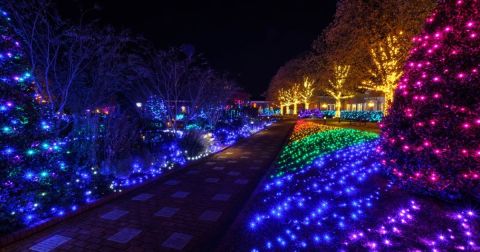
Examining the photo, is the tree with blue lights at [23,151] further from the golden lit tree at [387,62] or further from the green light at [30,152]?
the golden lit tree at [387,62]

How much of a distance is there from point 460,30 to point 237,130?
44.0ft

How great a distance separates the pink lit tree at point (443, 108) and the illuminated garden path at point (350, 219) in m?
0.52

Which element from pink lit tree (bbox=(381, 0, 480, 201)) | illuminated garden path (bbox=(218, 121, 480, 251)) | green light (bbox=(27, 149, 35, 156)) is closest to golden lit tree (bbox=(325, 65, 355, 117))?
pink lit tree (bbox=(381, 0, 480, 201))

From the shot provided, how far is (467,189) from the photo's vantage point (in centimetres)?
348

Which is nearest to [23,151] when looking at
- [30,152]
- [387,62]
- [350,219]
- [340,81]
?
[30,152]

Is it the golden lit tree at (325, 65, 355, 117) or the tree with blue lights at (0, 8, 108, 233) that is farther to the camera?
the golden lit tree at (325, 65, 355, 117)

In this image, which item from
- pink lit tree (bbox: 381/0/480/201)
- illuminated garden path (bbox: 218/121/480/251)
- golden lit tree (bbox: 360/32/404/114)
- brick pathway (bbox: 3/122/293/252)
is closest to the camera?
illuminated garden path (bbox: 218/121/480/251)

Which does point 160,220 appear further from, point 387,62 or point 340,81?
point 340,81

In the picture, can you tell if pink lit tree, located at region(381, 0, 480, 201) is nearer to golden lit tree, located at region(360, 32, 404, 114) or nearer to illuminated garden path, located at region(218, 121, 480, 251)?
illuminated garden path, located at region(218, 121, 480, 251)

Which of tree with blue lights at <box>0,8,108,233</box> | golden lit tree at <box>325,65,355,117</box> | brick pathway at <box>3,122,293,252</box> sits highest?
golden lit tree at <box>325,65,355,117</box>

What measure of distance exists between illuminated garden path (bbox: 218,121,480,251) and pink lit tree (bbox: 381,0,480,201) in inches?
20.5

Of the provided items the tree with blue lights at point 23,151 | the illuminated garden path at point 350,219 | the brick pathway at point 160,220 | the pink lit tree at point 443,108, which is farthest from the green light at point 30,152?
the pink lit tree at point 443,108

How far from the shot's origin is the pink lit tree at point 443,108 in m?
3.33

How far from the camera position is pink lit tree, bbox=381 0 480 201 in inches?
131
